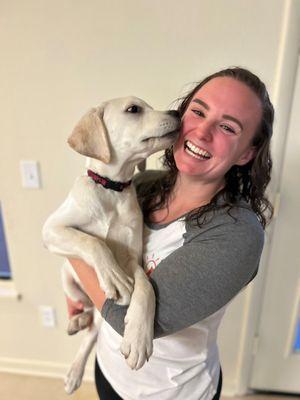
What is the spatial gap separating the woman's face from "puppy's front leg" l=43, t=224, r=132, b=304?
29 cm

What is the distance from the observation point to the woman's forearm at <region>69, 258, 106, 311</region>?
788 millimetres

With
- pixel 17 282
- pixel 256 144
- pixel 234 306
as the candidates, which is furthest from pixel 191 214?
pixel 17 282

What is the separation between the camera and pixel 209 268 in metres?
0.70

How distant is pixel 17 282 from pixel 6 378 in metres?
0.65

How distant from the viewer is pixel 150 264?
2.90 feet

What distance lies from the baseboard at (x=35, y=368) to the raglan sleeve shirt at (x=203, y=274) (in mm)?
1339

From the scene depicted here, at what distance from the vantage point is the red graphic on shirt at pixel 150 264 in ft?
2.85

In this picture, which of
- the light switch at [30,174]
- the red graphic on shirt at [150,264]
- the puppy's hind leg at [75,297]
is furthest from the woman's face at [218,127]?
the light switch at [30,174]

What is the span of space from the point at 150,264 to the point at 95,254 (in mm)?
173

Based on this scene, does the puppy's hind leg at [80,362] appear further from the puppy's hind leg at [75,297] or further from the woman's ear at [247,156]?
the woman's ear at [247,156]

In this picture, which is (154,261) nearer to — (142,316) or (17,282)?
(142,316)

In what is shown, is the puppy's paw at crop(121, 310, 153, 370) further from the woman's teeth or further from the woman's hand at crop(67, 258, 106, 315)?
the woman's teeth

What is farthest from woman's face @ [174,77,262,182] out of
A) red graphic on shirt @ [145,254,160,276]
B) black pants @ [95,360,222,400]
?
black pants @ [95,360,222,400]

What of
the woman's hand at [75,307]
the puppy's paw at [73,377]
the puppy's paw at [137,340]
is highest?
the puppy's paw at [137,340]
